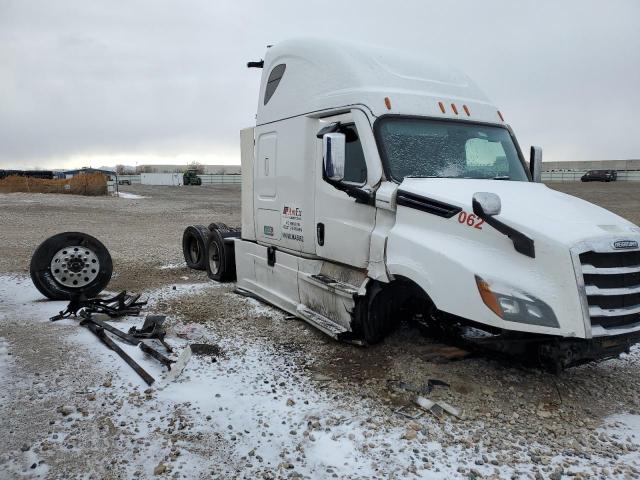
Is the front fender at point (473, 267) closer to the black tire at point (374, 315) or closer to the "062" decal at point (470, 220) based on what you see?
the "062" decal at point (470, 220)

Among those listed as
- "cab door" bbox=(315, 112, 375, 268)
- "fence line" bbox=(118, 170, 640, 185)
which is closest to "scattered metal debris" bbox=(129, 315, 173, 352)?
"cab door" bbox=(315, 112, 375, 268)

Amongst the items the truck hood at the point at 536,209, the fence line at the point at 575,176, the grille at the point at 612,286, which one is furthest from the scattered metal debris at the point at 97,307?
the fence line at the point at 575,176

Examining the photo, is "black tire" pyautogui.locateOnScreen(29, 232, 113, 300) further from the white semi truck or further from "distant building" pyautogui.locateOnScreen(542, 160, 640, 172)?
"distant building" pyautogui.locateOnScreen(542, 160, 640, 172)

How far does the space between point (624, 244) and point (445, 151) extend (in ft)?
6.62

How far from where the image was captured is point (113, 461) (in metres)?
3.46

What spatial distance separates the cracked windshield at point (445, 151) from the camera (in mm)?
5203

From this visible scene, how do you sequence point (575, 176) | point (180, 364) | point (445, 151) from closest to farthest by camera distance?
point (180, 364) → point (445, 151) → point (575, 176)

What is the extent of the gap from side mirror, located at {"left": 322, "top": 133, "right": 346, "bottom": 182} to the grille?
94.7 inches

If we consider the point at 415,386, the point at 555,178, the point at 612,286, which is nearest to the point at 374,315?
the point at 415,386

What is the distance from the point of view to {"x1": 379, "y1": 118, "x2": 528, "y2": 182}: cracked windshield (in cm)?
520

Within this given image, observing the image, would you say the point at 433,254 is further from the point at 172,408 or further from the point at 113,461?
the point at 113,461

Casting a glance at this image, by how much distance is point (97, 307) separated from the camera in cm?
673

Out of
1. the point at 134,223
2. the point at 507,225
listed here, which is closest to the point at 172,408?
the point at 507,225

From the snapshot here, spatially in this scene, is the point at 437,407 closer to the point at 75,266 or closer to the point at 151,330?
the point at 151,330
